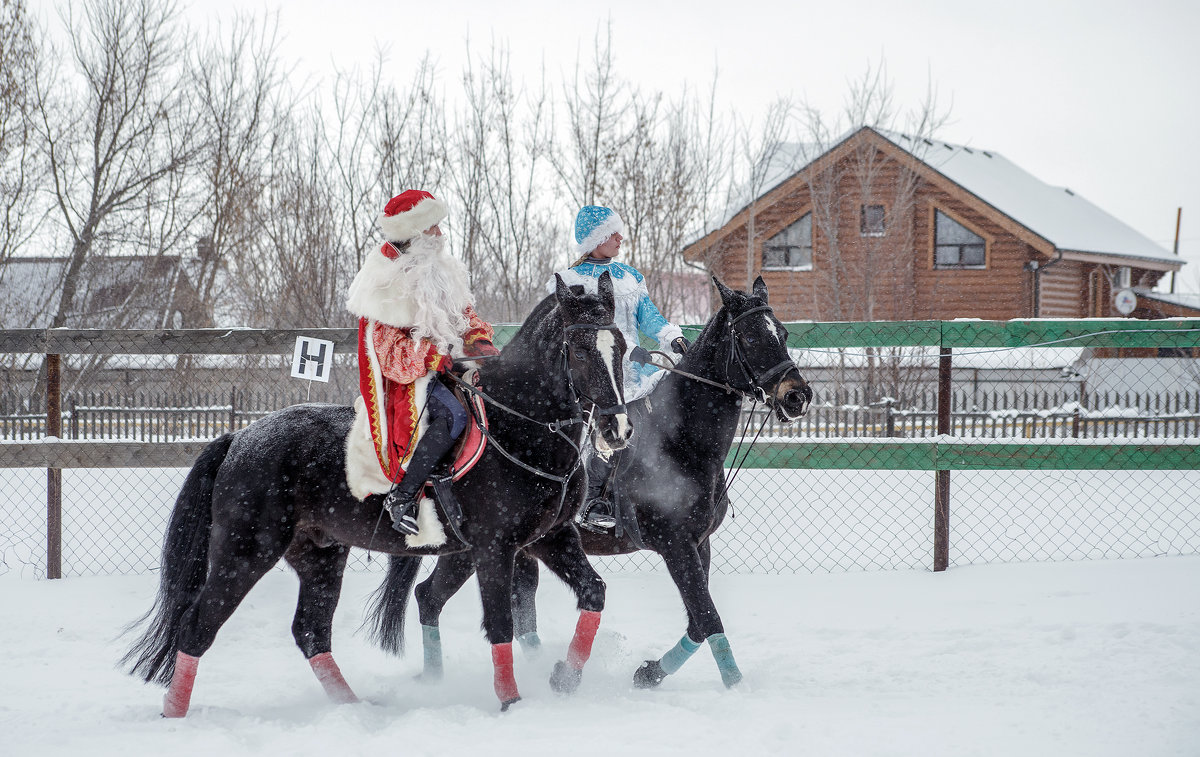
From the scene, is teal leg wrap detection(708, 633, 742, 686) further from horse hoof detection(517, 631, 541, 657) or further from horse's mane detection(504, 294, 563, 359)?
horse's mane detection(504, 294, 563, 359)

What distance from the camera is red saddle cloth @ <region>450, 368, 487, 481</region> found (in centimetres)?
369

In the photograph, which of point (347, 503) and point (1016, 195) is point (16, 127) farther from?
point (1016, 195)

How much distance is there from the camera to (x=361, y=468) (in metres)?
3.80

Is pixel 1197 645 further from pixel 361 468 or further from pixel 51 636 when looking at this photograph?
pixel 51 636

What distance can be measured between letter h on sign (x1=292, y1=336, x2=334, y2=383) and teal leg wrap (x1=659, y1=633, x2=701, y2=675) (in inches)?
108

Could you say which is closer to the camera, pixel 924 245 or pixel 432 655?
pixel 432 655

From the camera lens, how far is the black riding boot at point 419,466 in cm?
364

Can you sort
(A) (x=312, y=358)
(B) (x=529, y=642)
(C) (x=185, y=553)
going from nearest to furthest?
(C) (x=185, y=553)
(B) (x=529, y=642)
(A) (x=312, y=358)

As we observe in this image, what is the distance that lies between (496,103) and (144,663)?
10.5 meters

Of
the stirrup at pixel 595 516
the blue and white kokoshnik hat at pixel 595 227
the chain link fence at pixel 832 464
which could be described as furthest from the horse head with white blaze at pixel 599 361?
the chain link fence at pixel 832 464

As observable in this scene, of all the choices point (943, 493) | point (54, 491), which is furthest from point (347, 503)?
point (943, 493)

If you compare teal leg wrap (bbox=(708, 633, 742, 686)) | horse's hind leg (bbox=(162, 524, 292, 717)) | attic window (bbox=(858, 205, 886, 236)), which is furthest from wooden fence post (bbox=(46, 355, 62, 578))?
attic window (bbox=(858, 205, 886, 236))

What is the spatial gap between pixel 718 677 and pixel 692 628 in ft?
1.70

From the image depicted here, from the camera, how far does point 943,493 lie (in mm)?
6023
